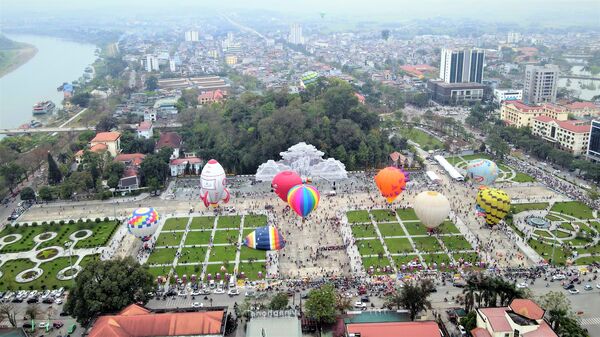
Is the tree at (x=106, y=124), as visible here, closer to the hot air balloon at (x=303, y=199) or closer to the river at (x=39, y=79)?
the river at (x=39, y=79)

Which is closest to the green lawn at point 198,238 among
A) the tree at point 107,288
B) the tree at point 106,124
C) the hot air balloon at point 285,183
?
the hot air balloon at point 285,183

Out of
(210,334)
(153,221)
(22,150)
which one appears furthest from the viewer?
(22,150)

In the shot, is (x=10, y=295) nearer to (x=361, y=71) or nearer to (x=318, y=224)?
(x=318, y=224)

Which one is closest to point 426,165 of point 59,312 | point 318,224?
point 318,224

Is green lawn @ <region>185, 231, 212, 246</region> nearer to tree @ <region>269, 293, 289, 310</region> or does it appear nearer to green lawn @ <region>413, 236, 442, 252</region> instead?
tree @ <region>269, 293, 289, 310</region>

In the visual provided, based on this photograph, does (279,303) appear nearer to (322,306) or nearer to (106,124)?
(322,306)
